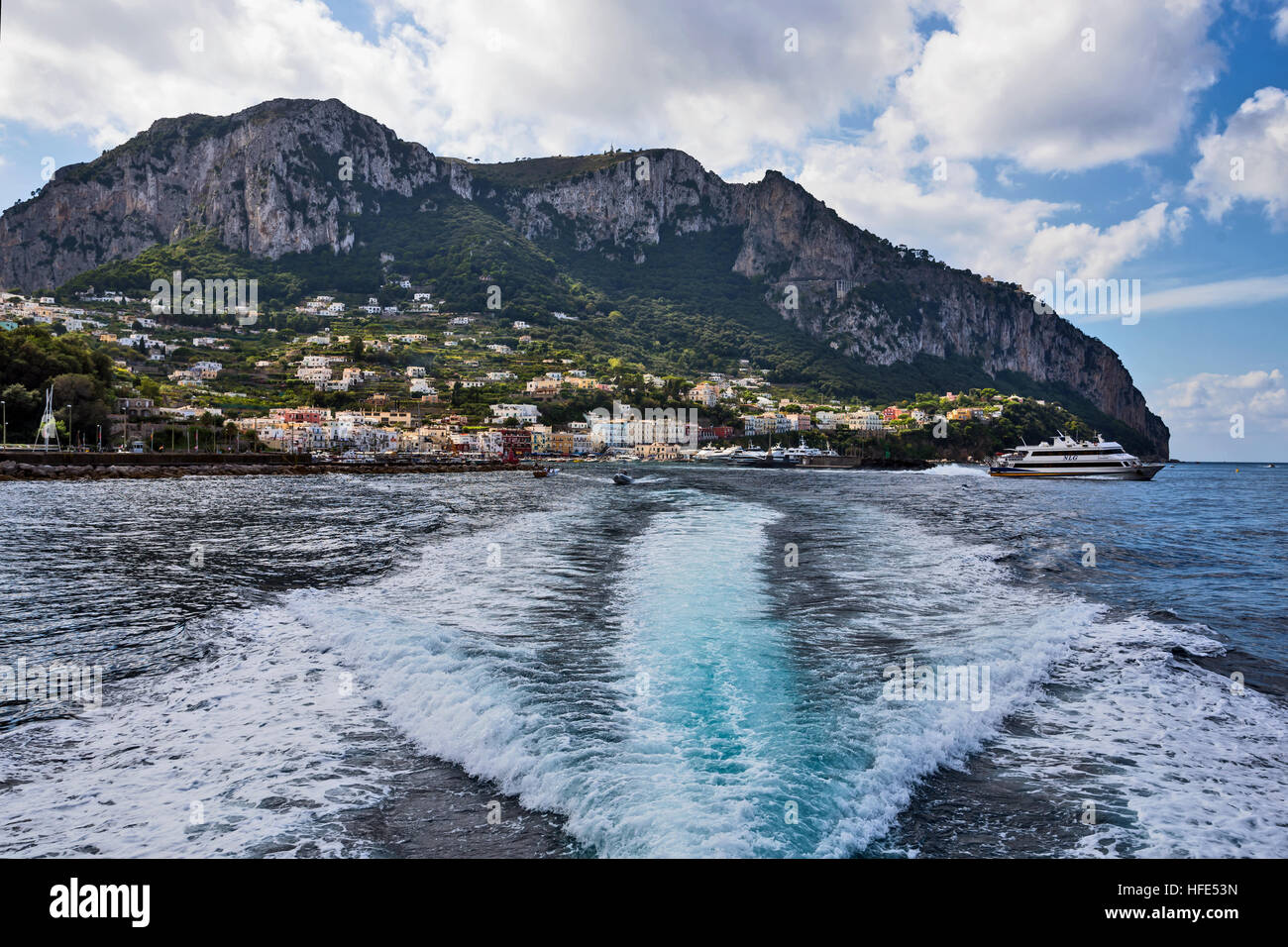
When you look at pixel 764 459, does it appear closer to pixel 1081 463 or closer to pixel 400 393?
pixel 1081 463

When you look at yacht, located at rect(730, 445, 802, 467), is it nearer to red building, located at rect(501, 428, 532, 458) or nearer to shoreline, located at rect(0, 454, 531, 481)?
red building, located at rect(501, 428, 532, 458)

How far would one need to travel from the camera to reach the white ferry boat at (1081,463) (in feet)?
236

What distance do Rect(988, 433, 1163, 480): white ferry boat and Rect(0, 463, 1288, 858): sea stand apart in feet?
212

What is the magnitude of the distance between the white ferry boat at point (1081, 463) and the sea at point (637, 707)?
64.5 meters

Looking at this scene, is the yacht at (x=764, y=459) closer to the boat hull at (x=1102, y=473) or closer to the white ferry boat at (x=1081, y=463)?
the boat hull at (x=1102, y=473)

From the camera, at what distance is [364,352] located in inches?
5438

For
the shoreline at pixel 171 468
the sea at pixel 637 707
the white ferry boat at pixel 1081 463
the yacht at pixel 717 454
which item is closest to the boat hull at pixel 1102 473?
the white ferry boat at pixel 1081 463

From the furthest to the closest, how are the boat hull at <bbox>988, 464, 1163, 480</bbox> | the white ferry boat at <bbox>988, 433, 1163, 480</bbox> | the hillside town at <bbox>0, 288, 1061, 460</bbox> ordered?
1. the hillside town at <bbox>0, 288, 1061, 460</bbox>
2. the boat hull at <bbox>988, 464, 1163, 480</bbox>
3. the white ferry boat at <bbox>988, 433, 1163, 480</bbox>

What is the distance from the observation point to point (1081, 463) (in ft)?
238

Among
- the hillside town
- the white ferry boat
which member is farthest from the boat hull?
the hillside town

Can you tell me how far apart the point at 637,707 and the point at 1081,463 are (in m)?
81.9

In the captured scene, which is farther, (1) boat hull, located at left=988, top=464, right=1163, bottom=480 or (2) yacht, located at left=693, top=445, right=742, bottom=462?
(2) yacht, located at left=693, top=445, right=742, bottom=462

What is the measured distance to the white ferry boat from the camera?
71.9 meters
